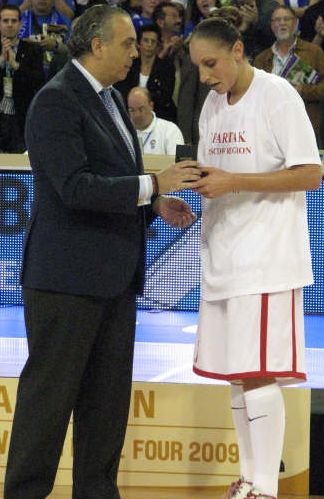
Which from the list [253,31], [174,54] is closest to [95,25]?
[174,54]

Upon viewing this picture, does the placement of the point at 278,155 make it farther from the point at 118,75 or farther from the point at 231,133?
the point at 118,75

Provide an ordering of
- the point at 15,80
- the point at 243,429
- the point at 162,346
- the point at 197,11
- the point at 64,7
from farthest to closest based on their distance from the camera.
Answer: the point at 64,7 < the point at 197,11 < the point at 15,80 < the point at 162,346 < the point at 243,429

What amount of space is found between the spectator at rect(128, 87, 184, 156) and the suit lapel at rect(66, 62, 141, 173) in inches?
174

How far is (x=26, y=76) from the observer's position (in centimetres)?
857

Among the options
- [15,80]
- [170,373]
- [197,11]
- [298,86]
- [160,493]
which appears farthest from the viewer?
[197,11]

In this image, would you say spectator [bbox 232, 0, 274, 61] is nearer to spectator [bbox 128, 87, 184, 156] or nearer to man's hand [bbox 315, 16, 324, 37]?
man's hand [bbox 315, 16, 324, 37]

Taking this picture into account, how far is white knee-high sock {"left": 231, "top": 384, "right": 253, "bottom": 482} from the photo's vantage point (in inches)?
146

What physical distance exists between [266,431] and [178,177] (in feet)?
3.29

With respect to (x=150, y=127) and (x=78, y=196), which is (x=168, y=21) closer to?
(x=150, y=127)

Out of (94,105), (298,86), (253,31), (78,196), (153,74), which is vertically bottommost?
(78,196)

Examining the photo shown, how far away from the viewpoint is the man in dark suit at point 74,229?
11.0 feet

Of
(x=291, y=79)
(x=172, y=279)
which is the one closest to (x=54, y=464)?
(x=172, y=279)

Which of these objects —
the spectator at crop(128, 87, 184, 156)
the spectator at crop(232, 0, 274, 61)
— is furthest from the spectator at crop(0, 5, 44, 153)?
the spectator at crop(232, 0, 274, 61)

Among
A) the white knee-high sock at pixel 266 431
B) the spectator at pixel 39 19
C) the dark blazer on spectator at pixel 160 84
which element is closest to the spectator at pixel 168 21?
the dark blazer on spectator at pixel 160 84
